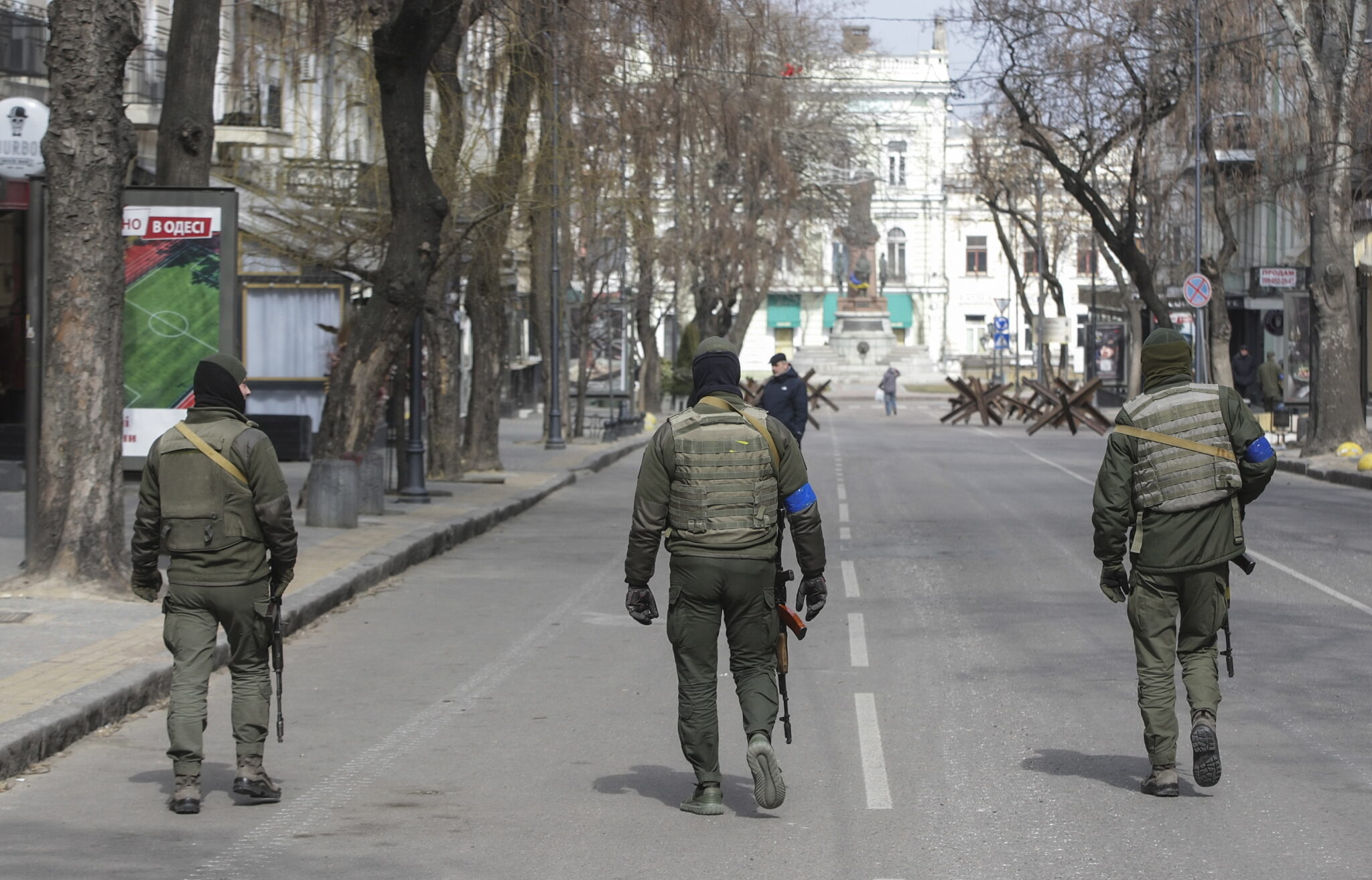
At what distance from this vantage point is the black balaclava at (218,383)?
22.6ft

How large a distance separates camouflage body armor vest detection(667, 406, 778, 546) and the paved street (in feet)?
3.54

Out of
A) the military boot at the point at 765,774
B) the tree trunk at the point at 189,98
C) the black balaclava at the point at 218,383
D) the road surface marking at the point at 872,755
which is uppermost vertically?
the tree trunk at the point at 189,98

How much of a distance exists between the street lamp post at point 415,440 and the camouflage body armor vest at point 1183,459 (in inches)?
536

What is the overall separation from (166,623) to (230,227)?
6902 millimetres

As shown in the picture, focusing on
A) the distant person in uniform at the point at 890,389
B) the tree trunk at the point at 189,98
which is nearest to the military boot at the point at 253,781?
the tree trunk at the point at 189,98

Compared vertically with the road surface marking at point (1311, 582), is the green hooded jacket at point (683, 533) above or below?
above

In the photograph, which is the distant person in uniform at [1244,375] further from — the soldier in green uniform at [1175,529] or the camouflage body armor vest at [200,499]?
the camouflage body armor vest at [200,499]

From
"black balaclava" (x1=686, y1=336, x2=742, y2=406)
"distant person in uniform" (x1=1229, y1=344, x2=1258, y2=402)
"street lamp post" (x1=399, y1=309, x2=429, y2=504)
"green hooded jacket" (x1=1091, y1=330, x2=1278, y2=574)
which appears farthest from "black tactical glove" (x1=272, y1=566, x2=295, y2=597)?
"distant person in uniform" (x1=1229, y1=344, x2=1258, y2=402)

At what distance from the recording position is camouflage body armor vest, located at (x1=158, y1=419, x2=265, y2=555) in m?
6.77

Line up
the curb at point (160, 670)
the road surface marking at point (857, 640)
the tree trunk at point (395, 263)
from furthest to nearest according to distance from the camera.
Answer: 1. the tree trunk at point (395, 263)
2. the road surface marking at point (857, 640)
3. the curb at point (160, 670)

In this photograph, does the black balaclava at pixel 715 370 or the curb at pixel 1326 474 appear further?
the curb at pixel 1326 474

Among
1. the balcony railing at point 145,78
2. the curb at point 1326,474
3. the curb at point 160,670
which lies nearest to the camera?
the curb at point 160,670

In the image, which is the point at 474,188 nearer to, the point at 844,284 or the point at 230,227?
the point at 230,227

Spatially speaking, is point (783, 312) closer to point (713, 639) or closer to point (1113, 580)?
point (1113, 580)
